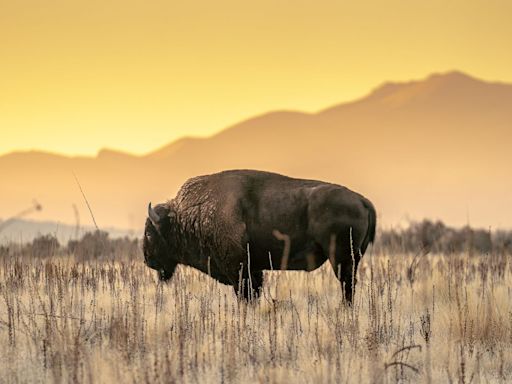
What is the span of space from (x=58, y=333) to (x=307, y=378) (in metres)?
2.42

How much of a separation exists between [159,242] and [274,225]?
6.63 ft

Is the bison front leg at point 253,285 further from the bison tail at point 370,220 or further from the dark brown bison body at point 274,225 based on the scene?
the bison tail at point 370,220

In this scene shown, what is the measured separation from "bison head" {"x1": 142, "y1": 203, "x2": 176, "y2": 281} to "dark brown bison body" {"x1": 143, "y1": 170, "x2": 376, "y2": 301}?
645 millimetres

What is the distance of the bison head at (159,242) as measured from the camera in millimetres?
10751

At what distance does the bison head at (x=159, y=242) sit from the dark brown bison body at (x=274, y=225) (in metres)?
0.65

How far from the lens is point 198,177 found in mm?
10664

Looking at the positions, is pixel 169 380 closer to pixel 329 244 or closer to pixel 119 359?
pixel 119 359

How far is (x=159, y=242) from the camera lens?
10.9m

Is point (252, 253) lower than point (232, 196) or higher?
lower

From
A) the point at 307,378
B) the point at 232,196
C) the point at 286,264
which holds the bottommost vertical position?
the point at 307,378

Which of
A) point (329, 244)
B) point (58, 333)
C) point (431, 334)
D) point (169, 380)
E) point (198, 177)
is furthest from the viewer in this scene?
point (198, 177)

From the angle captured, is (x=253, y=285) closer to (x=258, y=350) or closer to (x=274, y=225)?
(x=274, y=225)

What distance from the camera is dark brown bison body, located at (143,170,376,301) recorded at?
9445mm

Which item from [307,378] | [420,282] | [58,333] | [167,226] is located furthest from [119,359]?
[420,282]
